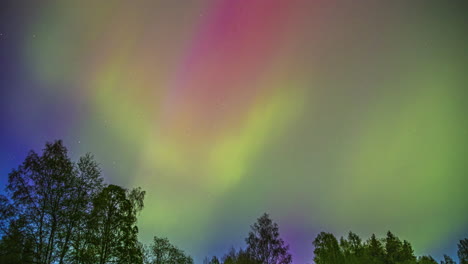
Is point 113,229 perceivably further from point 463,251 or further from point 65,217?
point 463,251

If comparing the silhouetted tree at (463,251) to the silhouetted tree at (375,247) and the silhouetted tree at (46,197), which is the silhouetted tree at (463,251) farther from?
the silhouetted tree at (46,197)

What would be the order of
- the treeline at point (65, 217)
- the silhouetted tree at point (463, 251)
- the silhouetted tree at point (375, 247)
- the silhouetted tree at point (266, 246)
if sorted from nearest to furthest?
the treeline at point (65, 217) < the silhouetted tree at point (266, 246) < the silhouetted tree at point (375, 247) < the silhouetted tree at point (463, 251)

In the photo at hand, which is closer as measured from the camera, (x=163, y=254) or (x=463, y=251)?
(x=163, y=254)

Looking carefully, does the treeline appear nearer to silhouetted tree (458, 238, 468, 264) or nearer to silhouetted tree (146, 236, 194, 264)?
silhouetted tree (146, 236, 194, 264)

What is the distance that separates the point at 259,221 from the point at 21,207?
117ft

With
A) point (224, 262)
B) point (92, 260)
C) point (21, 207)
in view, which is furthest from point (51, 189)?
point (224, 262)

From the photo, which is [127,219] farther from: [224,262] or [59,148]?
[224,262]

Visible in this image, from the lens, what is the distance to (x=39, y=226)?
19.7 m

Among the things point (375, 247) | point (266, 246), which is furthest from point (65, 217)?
point (375, 247)

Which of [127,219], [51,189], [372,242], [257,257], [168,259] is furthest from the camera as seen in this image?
[372,242]

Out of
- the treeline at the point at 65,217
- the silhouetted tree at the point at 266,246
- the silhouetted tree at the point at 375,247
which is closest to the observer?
the treeline at the point at 65,217

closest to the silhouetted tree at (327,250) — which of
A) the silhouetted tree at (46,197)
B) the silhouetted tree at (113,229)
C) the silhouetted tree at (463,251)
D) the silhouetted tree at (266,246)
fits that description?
the silhouetted tree at (266,246)

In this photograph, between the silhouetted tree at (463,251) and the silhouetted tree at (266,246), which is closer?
the silhouetted tree at (266,246)

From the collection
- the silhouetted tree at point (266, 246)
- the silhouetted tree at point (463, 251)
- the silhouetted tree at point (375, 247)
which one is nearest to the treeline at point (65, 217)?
the silhouetted tree at point (266, 246)
